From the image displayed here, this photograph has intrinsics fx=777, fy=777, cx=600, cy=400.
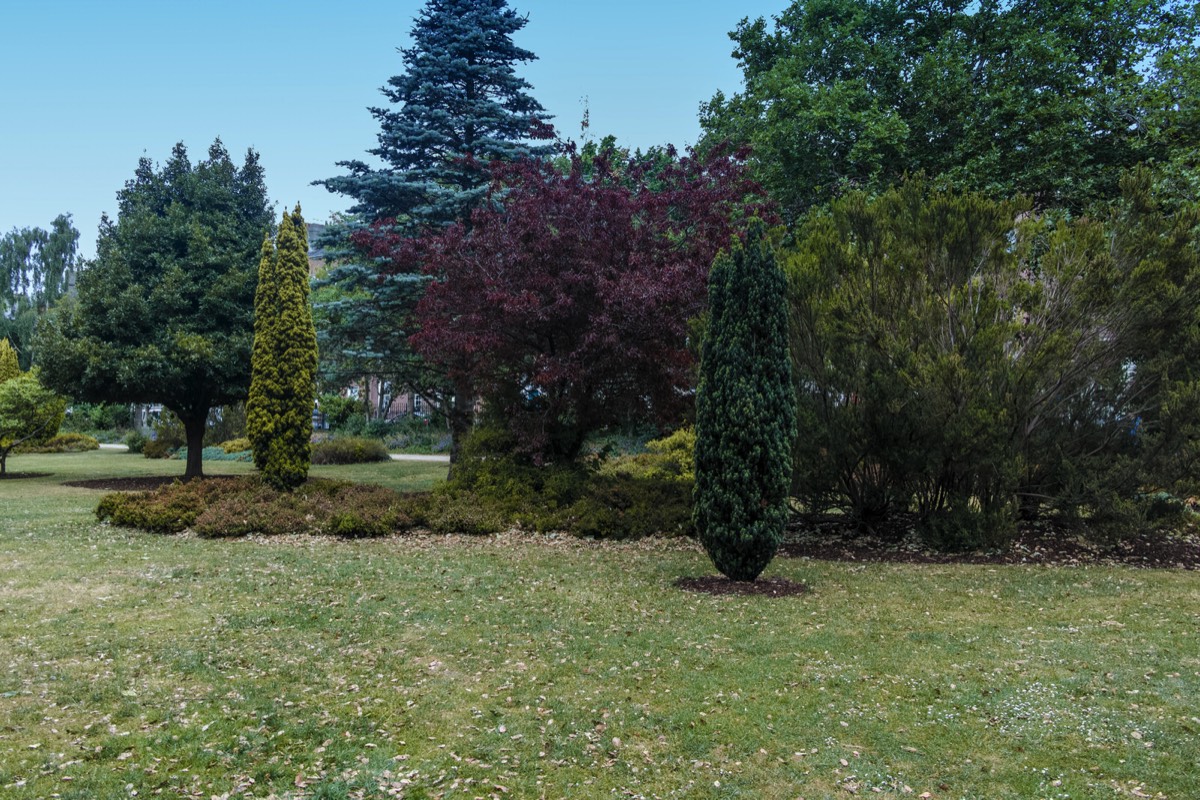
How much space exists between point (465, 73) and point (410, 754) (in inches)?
643

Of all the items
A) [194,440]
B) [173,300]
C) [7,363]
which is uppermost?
[173,300]

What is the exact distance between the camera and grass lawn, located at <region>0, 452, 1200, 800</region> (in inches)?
147

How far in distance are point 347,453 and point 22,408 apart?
341 inches

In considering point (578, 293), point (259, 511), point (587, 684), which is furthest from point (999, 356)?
point (259, 511)

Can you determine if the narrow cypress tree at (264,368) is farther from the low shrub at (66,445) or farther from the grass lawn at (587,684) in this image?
the low shrub at (66,445)

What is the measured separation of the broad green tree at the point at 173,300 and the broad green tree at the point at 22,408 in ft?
12.6

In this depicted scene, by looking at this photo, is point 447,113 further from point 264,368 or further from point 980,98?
point 980,98

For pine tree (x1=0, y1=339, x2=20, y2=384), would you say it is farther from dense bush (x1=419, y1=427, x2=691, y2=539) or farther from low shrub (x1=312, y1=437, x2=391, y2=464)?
dense bush (x1=419, y1=427, x2=691, y2=539)

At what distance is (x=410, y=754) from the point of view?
3967mm

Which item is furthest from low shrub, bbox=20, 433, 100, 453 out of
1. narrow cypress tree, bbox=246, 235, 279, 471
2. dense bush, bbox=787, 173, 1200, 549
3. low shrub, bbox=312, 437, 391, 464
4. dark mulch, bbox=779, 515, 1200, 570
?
dense bush, bbox=787, 173, 1200, 549

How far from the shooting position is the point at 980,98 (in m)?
17.0

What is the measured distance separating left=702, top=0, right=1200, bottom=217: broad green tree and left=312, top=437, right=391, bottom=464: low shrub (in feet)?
48.5

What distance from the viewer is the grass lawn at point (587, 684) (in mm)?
3746

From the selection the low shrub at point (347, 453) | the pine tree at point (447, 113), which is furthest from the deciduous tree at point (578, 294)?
the low shrub at point (347, 453)
